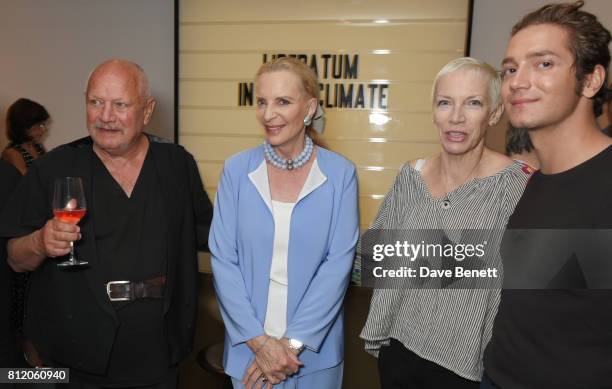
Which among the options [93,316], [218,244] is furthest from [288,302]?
[93,316]

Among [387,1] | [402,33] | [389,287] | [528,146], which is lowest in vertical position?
[389,287]

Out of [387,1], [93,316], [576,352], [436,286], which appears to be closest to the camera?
[576,352]

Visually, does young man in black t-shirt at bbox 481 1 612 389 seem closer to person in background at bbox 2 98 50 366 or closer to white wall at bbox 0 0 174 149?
white wall at bbox 0 0 174 149

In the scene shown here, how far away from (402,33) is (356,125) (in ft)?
2.63

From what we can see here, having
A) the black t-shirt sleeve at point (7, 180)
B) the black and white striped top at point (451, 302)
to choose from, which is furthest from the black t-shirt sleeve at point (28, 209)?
the black and white striped top at point (451, 302)

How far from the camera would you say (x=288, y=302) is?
177 centimetres

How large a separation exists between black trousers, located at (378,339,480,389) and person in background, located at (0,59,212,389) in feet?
2.66

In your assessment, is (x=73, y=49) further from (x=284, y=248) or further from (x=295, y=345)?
(x=295, y=345)

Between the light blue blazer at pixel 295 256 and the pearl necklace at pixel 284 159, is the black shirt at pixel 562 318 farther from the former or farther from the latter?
the pearl necklace at pixel 284 159

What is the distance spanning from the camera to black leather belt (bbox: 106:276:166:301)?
5.82ft

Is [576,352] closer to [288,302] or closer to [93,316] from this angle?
[288,302]

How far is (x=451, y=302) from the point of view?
5.06 feet

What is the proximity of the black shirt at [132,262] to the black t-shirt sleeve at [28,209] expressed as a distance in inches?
7.5

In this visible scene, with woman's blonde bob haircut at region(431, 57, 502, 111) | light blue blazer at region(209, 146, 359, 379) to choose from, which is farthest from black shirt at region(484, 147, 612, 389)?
light blue blazer at region(209, 146, 359, 379)
